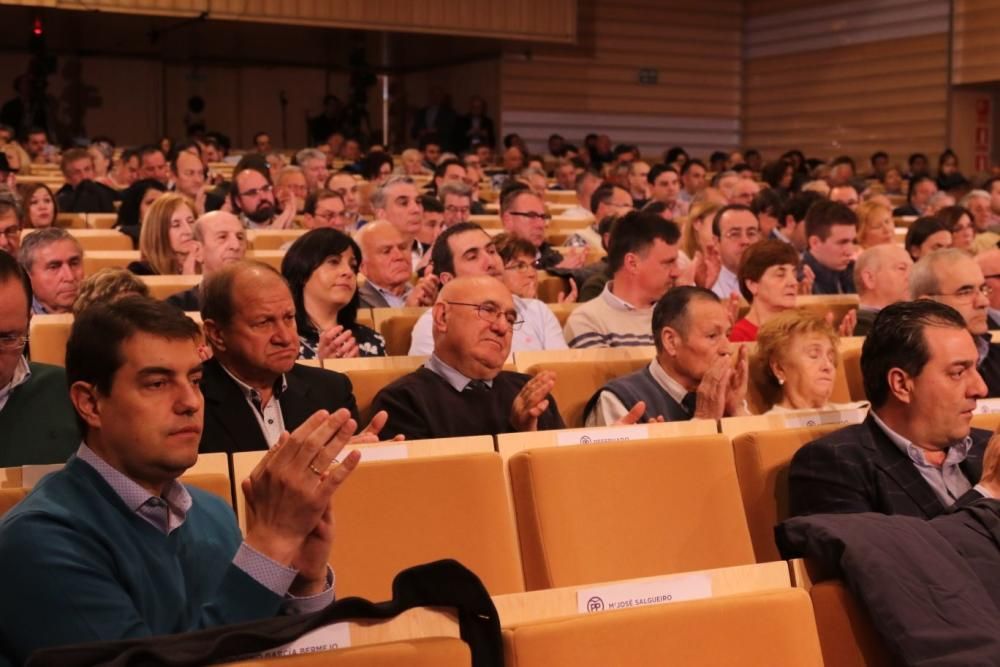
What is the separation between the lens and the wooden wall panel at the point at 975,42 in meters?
13.2

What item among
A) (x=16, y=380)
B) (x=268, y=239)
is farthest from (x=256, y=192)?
(x=16, y=380)

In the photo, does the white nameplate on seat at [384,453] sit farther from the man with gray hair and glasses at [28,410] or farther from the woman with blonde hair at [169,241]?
the woman with blonde hair at [169,241]

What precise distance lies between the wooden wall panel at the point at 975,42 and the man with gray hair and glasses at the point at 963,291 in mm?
10066

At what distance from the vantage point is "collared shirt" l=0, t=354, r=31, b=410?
8.54 ft

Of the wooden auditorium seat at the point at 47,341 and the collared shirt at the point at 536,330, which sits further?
the collared shirt at the point at 536,330

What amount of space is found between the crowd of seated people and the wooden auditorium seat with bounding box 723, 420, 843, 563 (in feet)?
0.18

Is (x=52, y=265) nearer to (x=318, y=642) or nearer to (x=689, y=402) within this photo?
(x=689, y=402)

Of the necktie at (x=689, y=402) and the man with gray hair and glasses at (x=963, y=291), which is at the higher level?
the man with gray hair and glasses at (x=963, y=291)

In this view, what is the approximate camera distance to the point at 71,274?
407 cm

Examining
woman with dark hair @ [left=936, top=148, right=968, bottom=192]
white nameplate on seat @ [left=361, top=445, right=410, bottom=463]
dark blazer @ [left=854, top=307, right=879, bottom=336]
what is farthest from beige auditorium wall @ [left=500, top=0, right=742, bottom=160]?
white nameplate on seat @ [left=361, top=445, right=410, bottom=463]

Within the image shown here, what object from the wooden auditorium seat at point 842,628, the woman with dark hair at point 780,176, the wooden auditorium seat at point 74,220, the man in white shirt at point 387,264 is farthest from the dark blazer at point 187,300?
the woman with dark hair at point 780,176

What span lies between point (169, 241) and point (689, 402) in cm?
233

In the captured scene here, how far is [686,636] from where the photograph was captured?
1592 mm

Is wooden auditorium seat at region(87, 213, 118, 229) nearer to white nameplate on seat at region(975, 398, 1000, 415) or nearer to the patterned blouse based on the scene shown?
the patterned blouse
